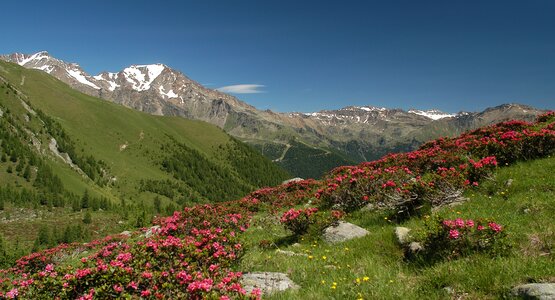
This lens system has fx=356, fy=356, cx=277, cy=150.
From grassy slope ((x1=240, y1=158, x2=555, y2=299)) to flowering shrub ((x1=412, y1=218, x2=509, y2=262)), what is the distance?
0.41m

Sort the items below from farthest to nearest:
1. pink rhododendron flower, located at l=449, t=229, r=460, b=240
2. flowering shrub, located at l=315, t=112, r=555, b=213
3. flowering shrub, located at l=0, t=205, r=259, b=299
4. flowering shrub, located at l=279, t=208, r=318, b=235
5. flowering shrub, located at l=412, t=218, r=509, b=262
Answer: flowering shrub, located at l=279, t=208, r=318, b=235 < flowering shrub, located at l=315, t=112, r=555, b=213 < pink rhododendron flower, located at l=449, t=229, r=460, b=240 < flowering shrub, located at l=412, t=218, r=509, b=262 < flowering shrub, located at l=0, t=205, r=259, b=299

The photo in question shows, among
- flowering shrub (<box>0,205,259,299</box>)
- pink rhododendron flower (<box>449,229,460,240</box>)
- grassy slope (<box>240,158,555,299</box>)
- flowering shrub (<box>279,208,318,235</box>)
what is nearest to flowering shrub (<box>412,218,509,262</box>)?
pink rhododendron flower (<box>449,229,460,240</box>)

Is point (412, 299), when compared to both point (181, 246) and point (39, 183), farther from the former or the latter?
point (39, 183)

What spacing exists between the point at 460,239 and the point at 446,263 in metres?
0.94

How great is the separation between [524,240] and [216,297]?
7.73 m

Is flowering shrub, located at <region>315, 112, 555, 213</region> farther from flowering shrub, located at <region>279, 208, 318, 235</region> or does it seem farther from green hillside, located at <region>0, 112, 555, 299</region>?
flowering shrub, located at <region>279, 208, 318, 235</region>

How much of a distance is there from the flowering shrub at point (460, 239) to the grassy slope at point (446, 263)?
1.36 feet

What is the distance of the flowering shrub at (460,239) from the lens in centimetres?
870

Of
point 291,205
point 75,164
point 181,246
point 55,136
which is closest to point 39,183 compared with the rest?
→ point 75,164

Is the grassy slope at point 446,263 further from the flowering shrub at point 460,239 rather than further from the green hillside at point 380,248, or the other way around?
the flowering shrub at point 460,239

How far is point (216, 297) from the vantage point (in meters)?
6.45

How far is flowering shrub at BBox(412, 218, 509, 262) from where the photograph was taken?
8.70 m

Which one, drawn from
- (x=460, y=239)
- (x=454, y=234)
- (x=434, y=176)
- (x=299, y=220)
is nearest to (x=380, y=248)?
(x=460, y=239)

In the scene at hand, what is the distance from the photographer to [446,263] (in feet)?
28.1
